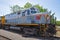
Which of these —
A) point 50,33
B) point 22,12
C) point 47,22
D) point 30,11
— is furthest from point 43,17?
point 22,12

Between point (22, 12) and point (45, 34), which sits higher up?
point (22, 12)

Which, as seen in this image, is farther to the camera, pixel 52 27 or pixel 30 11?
pixel 30 11

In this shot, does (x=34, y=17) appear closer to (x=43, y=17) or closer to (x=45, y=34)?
(x=43, y=17)

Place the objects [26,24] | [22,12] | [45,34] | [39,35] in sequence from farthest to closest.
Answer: [22,12]
[26,24]
[39,35]
[45,34]

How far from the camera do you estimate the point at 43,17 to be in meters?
14.8

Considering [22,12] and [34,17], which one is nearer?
[34,17]

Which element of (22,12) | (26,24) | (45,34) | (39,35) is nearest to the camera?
(45,34)

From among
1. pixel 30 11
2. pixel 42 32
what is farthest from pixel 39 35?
pixel 30 11

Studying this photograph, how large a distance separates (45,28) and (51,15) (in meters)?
1.43

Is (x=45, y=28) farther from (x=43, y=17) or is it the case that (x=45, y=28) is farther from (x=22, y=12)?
(x=22, y=12)

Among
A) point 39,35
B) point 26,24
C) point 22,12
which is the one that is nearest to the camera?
point 39,35

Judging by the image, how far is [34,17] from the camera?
1592 cm

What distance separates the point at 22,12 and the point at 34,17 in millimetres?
2552

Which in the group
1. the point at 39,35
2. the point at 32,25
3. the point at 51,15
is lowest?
the point at 39,35
